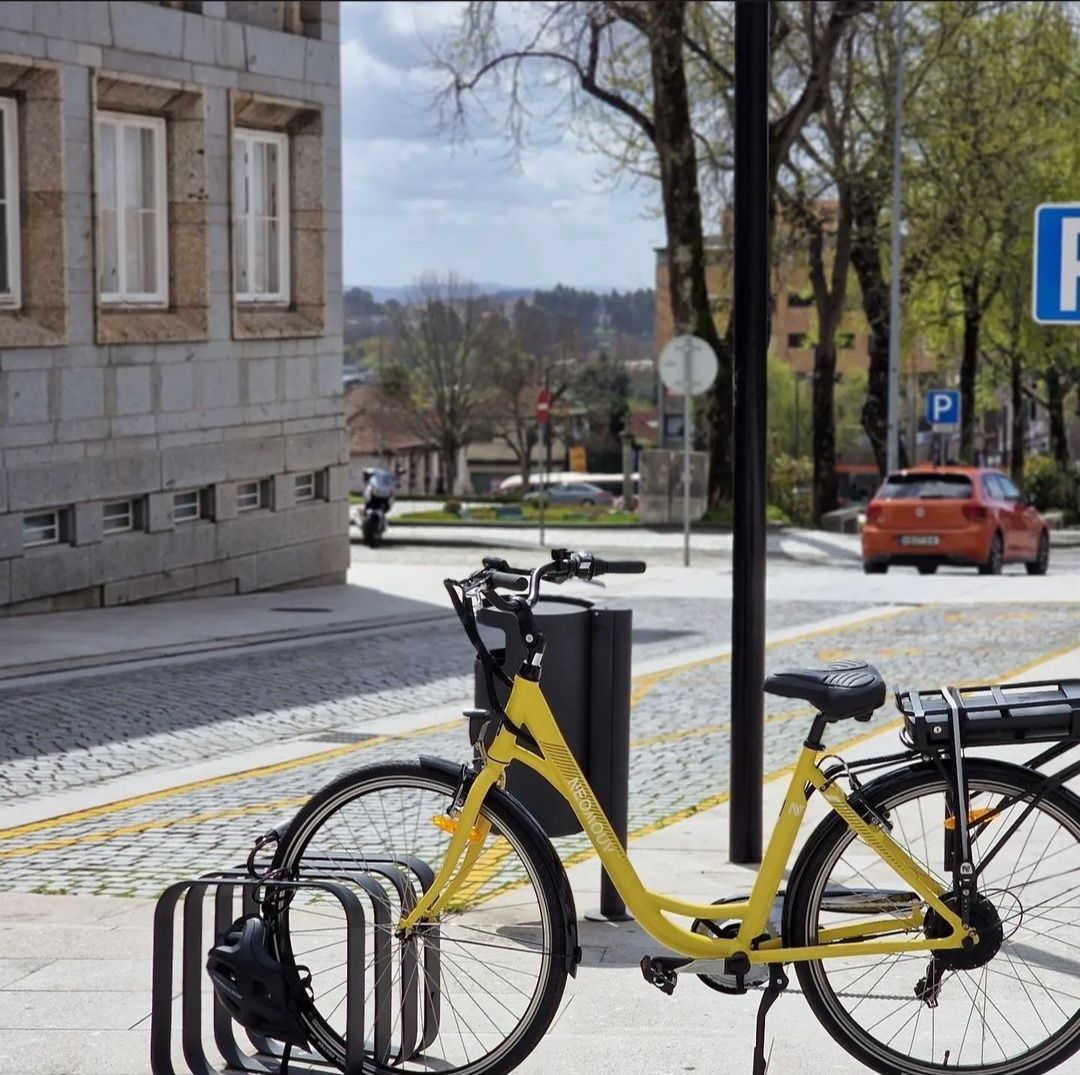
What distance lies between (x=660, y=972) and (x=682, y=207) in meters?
31.6

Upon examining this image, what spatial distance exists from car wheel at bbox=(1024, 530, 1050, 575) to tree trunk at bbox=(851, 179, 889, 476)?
13.0m

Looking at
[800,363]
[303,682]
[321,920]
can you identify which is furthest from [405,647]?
[800,363]

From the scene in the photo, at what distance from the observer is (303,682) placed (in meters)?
13.1

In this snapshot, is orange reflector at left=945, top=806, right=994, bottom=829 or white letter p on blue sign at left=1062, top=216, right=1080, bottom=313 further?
white letter p on blue sign at left=1062, top=216, right=1080, bottom=313

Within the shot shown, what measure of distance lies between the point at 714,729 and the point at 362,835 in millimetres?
6242

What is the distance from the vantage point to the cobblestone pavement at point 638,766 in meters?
7.45

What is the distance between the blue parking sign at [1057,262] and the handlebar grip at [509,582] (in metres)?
4.14

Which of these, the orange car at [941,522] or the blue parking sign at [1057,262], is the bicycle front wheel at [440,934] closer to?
the blue parking sign at [1057,262]

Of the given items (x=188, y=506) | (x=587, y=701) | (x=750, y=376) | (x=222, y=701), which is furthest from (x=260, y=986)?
(x=188, y=506)

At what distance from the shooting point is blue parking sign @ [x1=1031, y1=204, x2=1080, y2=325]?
8.05 meters

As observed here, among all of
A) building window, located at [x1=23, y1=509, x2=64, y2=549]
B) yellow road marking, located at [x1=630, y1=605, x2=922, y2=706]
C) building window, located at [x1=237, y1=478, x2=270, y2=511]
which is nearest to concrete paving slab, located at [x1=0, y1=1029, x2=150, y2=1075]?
yellow road marking, located at [x1=630, y1=605, x2=922, y2=706]

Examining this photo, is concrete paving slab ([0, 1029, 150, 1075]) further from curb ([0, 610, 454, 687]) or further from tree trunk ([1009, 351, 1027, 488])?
tree trunk ([1009, 351, 1027, 488])

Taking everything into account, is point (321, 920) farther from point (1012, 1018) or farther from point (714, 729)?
point (714, 729)

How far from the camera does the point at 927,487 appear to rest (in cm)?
2561
